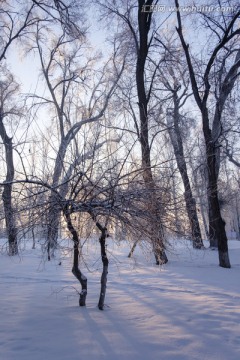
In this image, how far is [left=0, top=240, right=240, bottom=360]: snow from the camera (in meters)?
4.10

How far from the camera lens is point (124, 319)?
5.39m

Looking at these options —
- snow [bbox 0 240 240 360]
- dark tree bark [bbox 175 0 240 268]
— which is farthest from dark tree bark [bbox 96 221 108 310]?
dark tree bark [bbox 175 0 240 268]

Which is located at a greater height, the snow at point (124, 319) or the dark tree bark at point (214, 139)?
the dark tree bark at point (214, 139)

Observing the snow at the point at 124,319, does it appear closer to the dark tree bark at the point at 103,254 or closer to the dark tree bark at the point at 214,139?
the dark tree bark at the point at 103,254

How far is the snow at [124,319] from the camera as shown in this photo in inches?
161

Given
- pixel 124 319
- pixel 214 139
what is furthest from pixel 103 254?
pixel 214 139

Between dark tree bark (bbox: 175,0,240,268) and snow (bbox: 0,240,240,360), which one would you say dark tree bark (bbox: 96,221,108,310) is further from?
dark tree bark (bbox: 175,0,240,268)

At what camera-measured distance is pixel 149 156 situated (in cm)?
681

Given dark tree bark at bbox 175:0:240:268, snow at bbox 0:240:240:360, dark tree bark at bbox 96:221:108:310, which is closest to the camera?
snow at bbox 0:240:240:360

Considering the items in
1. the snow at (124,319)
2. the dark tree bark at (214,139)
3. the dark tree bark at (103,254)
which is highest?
the dark tree bark at (214,139)

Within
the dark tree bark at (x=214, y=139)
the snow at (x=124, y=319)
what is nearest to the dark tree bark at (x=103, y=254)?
the snow at (x=124, y=319)

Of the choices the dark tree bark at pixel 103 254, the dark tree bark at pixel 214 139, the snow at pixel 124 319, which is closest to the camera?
the snow at pixel 124 319

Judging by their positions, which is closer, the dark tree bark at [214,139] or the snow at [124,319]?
the snow at [124,319]

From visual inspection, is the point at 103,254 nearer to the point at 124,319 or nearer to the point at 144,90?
the point at 124,319
